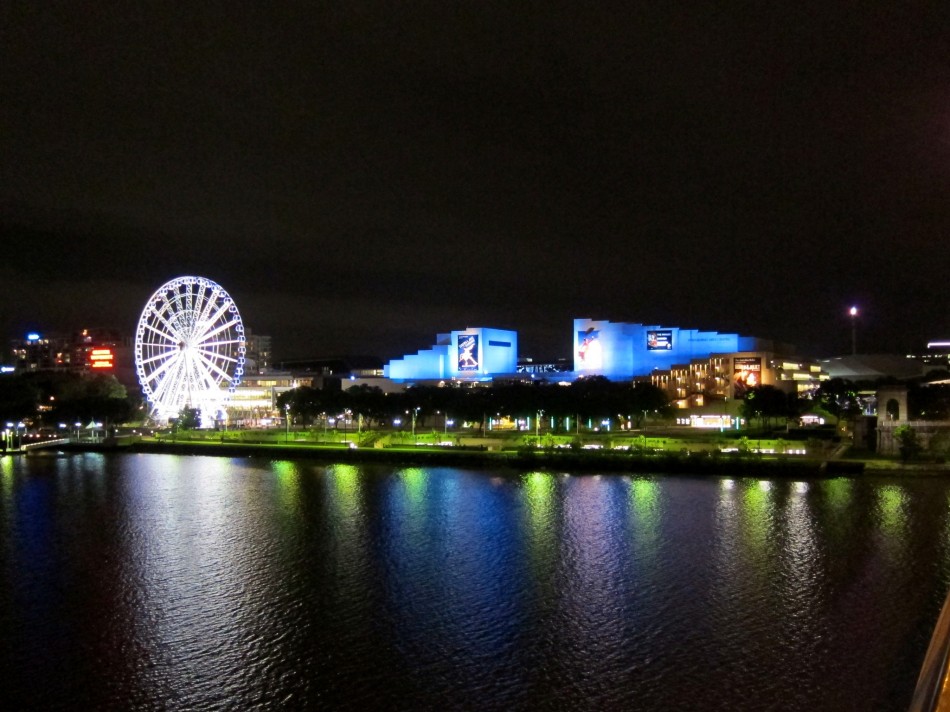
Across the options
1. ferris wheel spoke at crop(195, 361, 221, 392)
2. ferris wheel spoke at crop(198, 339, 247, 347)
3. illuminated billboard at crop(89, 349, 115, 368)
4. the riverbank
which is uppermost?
illuminated billboard at crop(89, 349, 115, 368)

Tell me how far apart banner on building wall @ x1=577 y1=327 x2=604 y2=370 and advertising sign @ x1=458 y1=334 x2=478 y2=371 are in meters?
4.83

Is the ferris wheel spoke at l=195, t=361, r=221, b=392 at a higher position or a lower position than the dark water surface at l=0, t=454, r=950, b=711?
higher

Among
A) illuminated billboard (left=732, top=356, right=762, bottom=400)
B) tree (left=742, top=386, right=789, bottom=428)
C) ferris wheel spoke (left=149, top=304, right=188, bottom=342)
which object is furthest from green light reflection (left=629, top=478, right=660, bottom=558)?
illuminated billboard (left=732, top=356, right=762, bottom=400)

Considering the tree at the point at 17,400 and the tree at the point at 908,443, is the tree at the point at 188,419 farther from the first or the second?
the tree at the point at 908,443

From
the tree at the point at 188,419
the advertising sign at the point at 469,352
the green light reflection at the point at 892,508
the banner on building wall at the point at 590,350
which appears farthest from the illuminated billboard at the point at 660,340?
the green light reflection at the point at 892,508

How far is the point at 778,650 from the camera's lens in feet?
22.9

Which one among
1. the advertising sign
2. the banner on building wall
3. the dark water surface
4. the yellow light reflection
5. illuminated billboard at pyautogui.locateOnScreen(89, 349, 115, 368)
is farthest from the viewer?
illuminated billboard at pyautogui.locateOnScreen(89, 349, 115, 368)

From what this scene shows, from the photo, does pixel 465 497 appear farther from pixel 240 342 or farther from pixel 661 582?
pixel 240 342

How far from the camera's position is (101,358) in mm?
55062

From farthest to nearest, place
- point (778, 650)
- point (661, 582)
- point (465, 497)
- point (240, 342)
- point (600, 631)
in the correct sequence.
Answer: point (240, 342) < point (465, 497) < point (661, 582) < point (600, 631) < point (778, 650)

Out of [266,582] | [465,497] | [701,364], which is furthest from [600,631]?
[701,364]

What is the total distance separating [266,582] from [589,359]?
29.2 m

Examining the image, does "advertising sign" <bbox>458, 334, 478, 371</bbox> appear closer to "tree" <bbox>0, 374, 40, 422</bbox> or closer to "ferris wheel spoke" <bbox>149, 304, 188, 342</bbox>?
"ferris wheel spoke" <bbox>149, 304, 188, 342</bbox>

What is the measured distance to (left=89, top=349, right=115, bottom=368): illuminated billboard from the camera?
5481 cm
